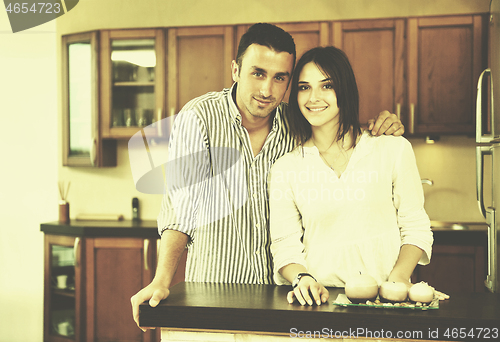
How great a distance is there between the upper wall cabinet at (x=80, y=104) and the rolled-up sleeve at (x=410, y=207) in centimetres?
247

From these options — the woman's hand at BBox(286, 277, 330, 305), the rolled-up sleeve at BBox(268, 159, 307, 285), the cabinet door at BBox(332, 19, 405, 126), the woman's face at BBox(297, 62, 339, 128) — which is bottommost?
the woman's hand at BBox(286, 277, 330, 305)

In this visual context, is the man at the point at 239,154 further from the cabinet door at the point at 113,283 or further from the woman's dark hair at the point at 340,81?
the cabinet door at the point at 113,283

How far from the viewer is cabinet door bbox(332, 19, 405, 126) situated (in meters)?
3.05

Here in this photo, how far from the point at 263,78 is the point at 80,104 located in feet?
7.37

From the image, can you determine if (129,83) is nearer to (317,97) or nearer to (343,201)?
(317,97)

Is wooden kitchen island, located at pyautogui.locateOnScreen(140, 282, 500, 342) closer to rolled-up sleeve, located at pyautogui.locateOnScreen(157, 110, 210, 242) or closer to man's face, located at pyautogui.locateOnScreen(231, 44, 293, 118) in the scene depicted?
rolled-up sleeve, located at pyautogui.locateOnScreen(157, 110, 210, 242)

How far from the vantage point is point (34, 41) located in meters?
3.71

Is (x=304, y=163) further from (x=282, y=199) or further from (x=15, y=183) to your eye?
(x=15, y=183)

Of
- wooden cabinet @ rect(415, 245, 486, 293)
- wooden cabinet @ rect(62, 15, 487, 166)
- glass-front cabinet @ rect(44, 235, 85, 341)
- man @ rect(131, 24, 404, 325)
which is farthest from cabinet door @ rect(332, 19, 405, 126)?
glass-front cabinet @ rect(44, 235, 85, 341)

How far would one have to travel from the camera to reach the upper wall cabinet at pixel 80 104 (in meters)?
3.37

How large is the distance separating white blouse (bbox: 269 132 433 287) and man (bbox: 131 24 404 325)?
0.14m

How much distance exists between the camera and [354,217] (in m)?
1.46

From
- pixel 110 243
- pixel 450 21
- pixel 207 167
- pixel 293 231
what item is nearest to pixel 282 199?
pixel 293 231

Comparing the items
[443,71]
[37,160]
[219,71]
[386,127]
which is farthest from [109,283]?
[443,71]
